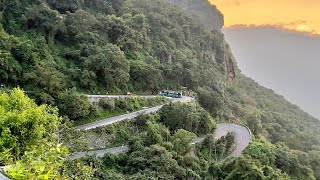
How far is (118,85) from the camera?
45531 mm

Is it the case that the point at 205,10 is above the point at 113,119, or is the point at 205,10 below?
above

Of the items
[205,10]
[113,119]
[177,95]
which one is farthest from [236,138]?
[205,10]

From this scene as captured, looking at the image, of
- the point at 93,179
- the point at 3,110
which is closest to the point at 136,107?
the point at 93,179

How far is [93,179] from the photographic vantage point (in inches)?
1011

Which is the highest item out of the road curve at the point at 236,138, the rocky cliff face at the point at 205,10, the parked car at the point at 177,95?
the rocky cliff face at the point at 205,10

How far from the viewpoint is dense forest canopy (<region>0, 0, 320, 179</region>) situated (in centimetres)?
2196

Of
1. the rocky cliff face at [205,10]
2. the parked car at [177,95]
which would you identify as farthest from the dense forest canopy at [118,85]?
the rocky cliff face at [205,10]

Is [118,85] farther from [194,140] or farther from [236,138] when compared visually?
[236,138]

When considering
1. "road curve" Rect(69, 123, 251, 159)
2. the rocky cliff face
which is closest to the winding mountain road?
"road curve" Rect(69, 123, 251, 159)

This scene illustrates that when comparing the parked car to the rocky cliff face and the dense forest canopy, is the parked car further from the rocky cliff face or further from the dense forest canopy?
the rocky cliff face

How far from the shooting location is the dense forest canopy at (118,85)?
2196 centimetres

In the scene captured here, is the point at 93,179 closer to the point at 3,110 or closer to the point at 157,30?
the point at 3,110

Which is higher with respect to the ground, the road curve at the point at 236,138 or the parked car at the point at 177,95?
the parked car at the point at 177,95

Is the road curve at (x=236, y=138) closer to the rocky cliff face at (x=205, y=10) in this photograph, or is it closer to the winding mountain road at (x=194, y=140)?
the winding mountain road at (x=194, y=140)
